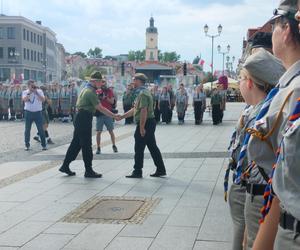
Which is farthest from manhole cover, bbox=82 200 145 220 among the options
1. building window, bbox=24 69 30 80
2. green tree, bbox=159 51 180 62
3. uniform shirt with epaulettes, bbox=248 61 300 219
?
green tree, bbox=159 51 180 62

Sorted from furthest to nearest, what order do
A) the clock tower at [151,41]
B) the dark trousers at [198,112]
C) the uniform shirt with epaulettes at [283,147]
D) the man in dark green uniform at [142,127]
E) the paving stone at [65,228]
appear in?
1. the clock tower at [151,41]
2. the dark trousers at [198,112]
3. the man in dark green uniform at [142,127]
4. the paving stone at [65,228]
5. the uniform shirt with epaulettes at [283,147]

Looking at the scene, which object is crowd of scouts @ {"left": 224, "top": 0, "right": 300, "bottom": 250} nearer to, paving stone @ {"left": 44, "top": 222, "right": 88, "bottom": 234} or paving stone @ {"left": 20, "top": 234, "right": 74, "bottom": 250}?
paving stone @ {"left": 20, "top": 234, "right": 74, "bottom": 250}

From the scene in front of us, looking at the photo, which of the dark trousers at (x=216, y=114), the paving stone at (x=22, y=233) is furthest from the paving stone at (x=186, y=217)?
the dark trousers at (x=216, y=114)

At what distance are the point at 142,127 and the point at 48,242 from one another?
12.2 feet

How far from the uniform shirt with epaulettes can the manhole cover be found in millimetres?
4109

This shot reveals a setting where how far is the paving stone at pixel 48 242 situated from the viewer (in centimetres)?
476

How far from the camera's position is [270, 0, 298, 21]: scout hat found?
6.13 ft

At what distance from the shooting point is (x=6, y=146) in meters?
13.7

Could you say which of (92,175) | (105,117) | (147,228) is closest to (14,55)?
(105,117)

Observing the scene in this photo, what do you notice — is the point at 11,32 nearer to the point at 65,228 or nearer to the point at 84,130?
the point at 84,130

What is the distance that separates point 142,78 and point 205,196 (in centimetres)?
262

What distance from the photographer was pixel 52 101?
22.0 m

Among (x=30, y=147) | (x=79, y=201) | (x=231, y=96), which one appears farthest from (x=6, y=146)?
(x=231, y=96)

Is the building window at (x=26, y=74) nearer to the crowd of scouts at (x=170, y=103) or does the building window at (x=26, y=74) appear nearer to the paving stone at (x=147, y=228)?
the crowd of scouts at (x=170, y=103)
